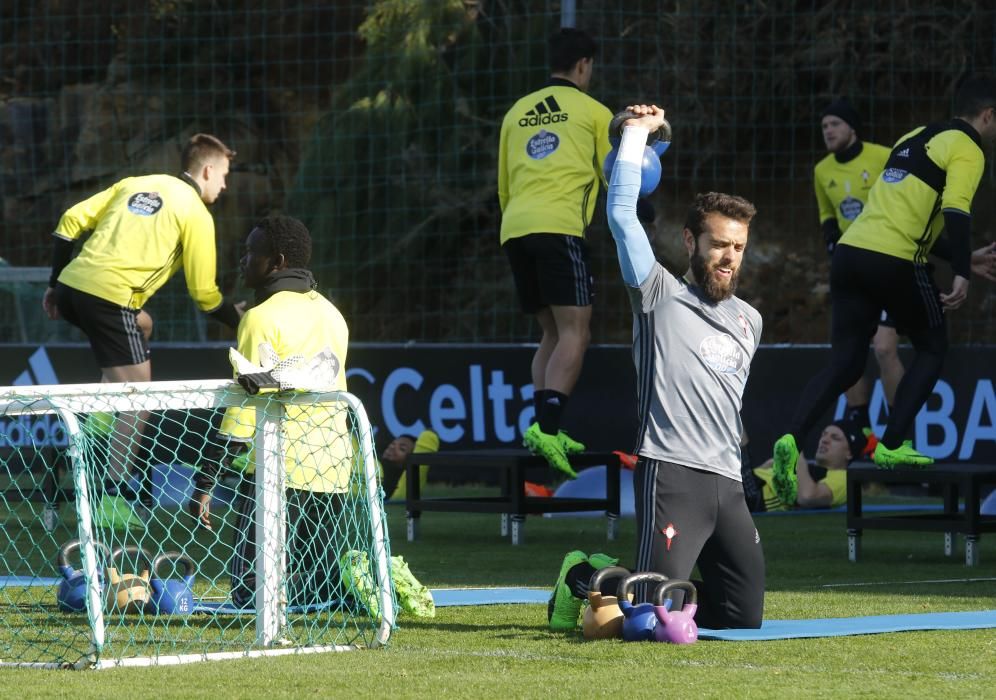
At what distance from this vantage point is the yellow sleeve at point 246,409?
499 cm

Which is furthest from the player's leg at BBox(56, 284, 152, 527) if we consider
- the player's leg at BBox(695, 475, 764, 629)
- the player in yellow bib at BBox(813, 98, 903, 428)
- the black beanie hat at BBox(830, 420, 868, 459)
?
the player in yellow bib at BBox(813, 98, 903, 428)

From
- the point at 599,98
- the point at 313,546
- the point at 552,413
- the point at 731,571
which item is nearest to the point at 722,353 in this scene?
the point at 731,571

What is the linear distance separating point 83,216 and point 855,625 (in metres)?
4.98

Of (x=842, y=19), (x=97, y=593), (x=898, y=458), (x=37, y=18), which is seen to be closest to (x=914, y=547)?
(x=898, y=458)

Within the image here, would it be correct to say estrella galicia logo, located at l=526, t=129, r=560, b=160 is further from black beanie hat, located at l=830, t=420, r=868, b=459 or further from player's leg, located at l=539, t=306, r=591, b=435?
black beanie hat, located at l=830, t=420, r=868, b=459

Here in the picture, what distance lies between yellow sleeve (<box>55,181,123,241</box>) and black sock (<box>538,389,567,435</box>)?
251 centimetres

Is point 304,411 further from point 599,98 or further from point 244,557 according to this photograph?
point 599,98

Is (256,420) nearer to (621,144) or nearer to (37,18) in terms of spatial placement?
(621,144)

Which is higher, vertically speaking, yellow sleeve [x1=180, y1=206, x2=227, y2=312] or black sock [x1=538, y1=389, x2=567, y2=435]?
yellow sleeve [x1=180, y1=206, x2=227, y2=312]

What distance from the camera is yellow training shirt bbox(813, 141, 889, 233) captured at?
10.7 meters

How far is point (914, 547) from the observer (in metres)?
8.17

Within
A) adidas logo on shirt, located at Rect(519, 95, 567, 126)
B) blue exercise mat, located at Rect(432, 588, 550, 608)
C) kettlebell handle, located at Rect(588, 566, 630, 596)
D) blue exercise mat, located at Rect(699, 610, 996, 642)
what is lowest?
blue exercise mat, located at Rect(432, 588, 550, 608)

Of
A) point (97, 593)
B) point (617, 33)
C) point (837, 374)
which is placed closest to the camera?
point (97, 593)

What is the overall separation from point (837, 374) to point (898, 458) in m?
0.70
